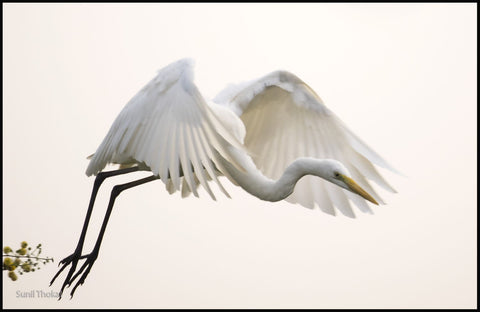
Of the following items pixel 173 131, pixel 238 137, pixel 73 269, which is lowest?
pixel 73 269

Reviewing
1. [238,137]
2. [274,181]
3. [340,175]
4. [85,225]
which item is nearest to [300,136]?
[238,137]

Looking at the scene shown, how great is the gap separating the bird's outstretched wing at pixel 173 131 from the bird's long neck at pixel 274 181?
0.42m

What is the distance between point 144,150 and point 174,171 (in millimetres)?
270

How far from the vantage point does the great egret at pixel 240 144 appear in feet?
13.3

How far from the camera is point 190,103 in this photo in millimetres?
4105

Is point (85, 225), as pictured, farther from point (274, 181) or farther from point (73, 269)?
point (274, 181)

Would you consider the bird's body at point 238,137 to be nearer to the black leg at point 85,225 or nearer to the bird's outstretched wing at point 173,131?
the bird's outstretched wing at point 173,131

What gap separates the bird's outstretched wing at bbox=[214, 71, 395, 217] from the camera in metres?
5.20

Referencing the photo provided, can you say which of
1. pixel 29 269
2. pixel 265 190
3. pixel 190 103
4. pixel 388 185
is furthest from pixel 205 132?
pixel 388 185

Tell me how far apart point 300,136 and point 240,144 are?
147 cm

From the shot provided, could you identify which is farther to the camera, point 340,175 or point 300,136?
point 300,136

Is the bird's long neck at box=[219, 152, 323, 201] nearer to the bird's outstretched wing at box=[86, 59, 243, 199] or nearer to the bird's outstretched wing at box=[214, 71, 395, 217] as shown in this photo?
the bird's outstretched wing at box=[86, 59, 243, 199]

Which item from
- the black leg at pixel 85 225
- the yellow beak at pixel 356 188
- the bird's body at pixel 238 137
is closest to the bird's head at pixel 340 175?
→ the yellow beak at pixel 356 188

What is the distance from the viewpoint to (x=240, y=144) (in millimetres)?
3990
